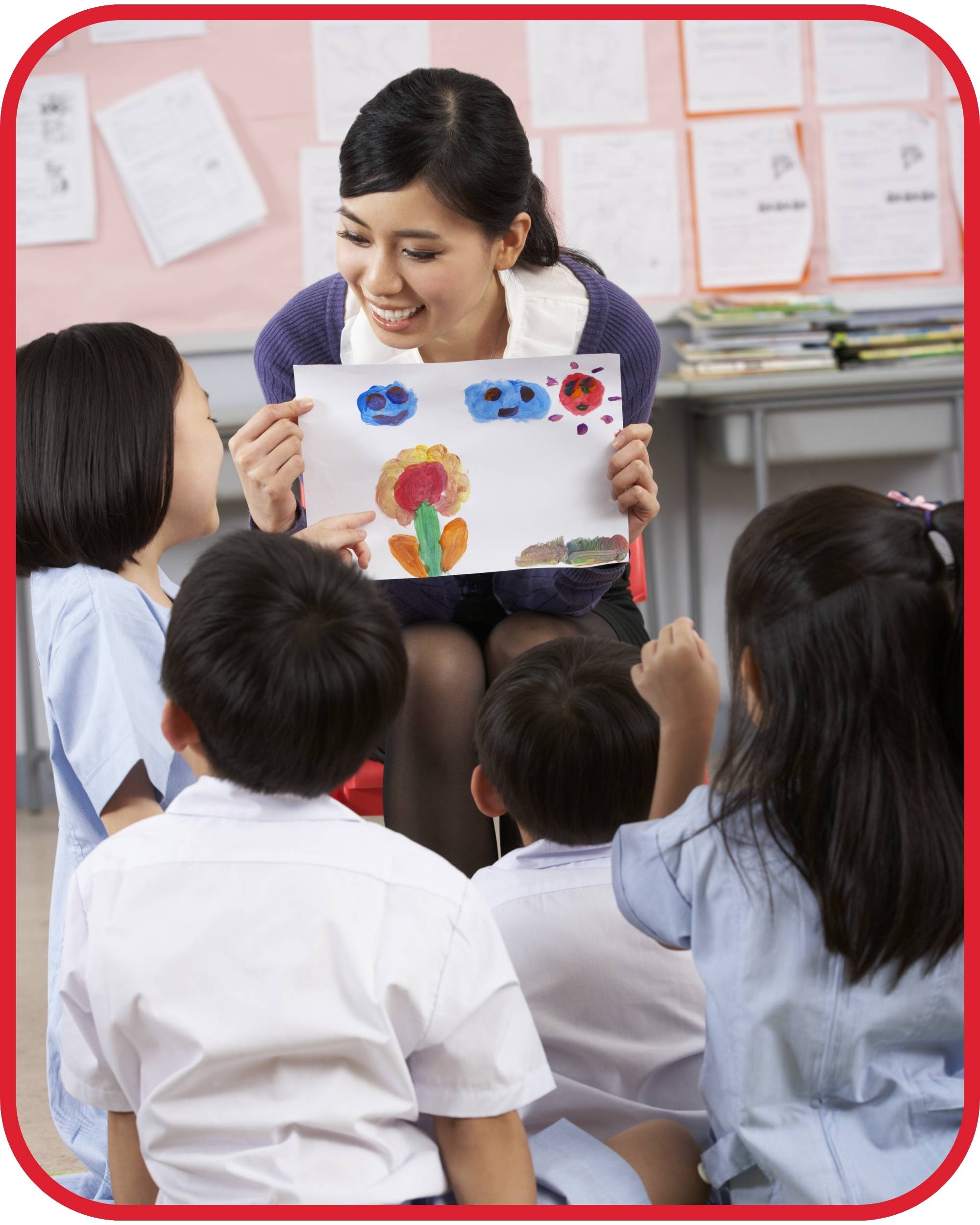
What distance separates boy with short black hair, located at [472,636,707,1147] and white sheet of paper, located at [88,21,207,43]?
231 centimetres

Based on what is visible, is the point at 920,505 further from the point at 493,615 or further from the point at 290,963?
the point at 493,615

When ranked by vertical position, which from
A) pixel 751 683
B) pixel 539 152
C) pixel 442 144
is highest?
pixel 539 152

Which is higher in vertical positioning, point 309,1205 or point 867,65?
point 867,65

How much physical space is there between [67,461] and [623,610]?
0.68m

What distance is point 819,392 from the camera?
270 centimetres

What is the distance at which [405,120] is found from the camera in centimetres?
127

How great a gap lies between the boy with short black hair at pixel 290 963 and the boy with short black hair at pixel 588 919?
0.43 feet

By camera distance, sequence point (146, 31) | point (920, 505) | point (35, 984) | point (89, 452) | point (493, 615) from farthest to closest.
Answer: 1. point (146, 31)
2. point (35, 984)
3. point (493, 615)
4. point (89, 452)
5. point (920, 505)

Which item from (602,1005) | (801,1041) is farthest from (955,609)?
(602,1005)

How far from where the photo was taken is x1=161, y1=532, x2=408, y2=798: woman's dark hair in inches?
32.5

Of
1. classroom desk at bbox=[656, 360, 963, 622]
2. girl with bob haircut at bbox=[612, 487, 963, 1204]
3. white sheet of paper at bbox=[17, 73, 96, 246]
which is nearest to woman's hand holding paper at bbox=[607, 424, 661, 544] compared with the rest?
girl with bob haircut at bbox=[612, 487, 963, 1204]

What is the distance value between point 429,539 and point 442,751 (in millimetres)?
232

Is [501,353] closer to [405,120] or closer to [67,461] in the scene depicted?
[405,120]

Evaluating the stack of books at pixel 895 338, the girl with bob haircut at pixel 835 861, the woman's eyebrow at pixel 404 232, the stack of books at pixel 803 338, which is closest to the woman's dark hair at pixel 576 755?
the girl with bob haircut at pixel 835 861
